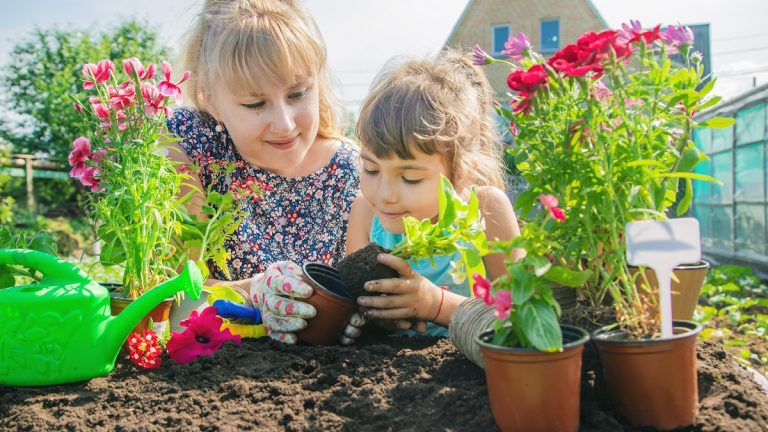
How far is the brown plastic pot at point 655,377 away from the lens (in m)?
0.92

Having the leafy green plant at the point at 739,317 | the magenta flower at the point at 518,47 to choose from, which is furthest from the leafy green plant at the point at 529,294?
the leafy green plant at the point at 739,317

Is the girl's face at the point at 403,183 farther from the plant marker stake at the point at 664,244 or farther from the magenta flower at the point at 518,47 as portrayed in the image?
the plant marker stake at the point at 664,244

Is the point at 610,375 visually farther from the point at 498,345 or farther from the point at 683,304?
the point at 683,304

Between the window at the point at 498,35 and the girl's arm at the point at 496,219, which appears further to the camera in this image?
the window at the point at 498,35

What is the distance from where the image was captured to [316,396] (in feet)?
3.79

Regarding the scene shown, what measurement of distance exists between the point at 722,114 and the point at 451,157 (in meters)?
7.91

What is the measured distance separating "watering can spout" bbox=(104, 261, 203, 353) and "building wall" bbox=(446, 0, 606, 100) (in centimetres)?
1902

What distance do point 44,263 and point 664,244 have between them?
1.22 m

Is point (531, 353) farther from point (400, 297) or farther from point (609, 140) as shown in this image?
point (400, 297)

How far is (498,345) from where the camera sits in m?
0.93

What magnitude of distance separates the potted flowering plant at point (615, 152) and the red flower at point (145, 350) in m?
0.86

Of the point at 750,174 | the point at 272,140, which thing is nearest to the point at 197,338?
the point at 272,140

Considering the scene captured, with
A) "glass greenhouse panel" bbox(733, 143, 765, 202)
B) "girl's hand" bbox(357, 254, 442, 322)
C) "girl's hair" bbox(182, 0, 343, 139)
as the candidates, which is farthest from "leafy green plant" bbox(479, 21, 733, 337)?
"glass greenhouse panel" bbox(733, 143, 765, 202)

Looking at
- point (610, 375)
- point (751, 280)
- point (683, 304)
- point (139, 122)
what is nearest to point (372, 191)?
point (139, 122)
